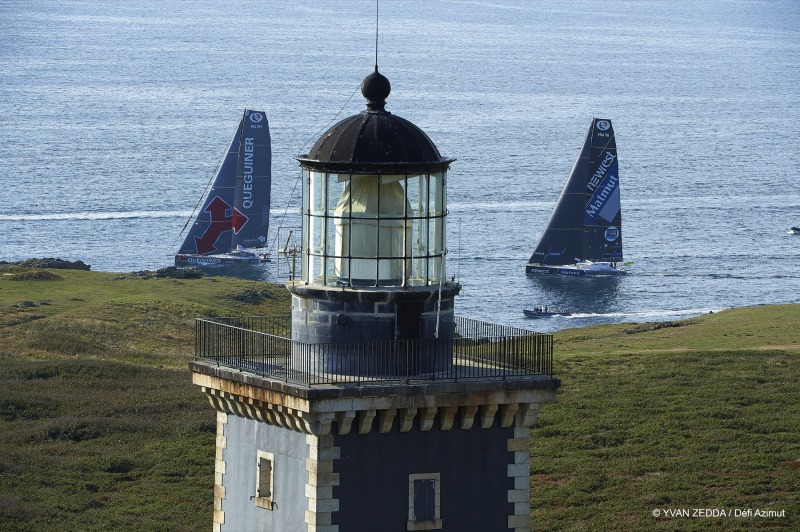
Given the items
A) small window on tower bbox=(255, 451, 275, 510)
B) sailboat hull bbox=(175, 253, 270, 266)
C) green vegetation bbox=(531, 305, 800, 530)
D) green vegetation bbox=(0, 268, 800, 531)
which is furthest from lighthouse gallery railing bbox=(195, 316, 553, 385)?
sailboat hull bbox=(175, 253, 270, 266)

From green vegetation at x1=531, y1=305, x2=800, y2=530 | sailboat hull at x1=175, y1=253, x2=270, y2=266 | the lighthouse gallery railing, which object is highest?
sailboat hull at x1=175, y1=253, x2=270, y2=266

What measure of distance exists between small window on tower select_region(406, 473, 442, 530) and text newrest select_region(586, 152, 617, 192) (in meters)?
107

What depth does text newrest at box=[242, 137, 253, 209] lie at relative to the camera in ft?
395

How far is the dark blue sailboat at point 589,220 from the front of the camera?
124 m

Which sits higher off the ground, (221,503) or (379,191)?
(379,191)

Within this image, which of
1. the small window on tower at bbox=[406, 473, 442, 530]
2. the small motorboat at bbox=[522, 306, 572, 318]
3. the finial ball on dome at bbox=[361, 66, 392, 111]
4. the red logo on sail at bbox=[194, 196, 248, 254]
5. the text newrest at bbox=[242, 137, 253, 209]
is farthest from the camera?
the red logo on sail at bbox=[194, 196, 248, 254]

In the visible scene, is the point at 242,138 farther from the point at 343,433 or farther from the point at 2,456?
the point at 343,433

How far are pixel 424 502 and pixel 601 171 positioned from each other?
107975mm

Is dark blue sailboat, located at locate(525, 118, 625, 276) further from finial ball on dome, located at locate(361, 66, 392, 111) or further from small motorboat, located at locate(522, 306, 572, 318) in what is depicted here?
finial ball on dome, located at locate(361, 66, 392, 111)

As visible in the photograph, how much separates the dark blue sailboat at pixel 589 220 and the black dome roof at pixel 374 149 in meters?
105

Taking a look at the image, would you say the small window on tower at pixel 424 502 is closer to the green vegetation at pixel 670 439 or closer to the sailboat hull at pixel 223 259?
the green vegetation at pixel 670 439

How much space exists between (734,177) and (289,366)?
157168 millimetres

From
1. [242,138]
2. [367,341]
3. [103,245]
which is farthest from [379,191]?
[103,245]

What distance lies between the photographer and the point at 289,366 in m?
18.0
